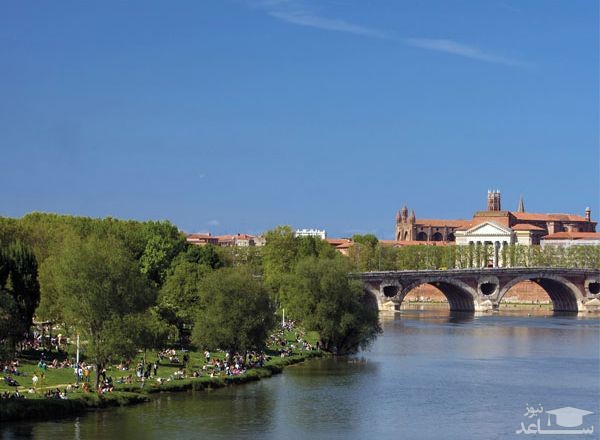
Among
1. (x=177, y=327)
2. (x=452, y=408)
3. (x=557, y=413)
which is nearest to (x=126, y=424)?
(x=452, y=408)

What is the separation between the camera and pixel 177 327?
69062 mm

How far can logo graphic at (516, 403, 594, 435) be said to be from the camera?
46.2 meters

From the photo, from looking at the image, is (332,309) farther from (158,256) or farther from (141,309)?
(141,309)

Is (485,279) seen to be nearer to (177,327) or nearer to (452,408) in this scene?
(177,327)

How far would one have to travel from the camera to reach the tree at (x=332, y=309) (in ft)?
231

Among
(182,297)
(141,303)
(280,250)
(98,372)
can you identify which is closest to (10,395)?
(98,372)

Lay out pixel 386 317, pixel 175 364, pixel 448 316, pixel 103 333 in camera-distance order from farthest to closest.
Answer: pixel 448 316
pixel 386 317
pixel 175 364
pixel 103 333

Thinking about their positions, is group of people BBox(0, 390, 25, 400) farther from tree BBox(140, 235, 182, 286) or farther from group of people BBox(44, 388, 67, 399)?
tree BBox(140, 235, 182, 286)

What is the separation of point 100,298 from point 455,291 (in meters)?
90.5

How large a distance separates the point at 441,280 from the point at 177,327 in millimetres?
64514

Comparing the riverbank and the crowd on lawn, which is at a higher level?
the crowd on lawn

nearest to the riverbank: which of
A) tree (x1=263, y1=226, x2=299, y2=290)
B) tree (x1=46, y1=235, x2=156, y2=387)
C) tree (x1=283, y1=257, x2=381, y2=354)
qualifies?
tree (x1=46, y1=235, x2=156, y2=387)

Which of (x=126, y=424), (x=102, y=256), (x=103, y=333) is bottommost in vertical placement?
(x=126, y=424)

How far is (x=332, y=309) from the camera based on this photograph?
70.1m
